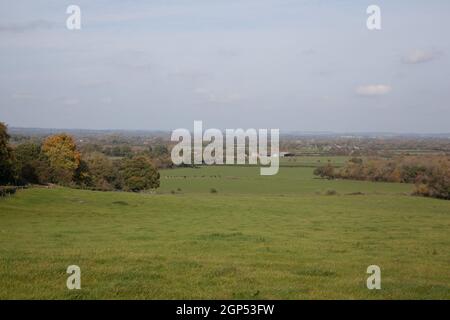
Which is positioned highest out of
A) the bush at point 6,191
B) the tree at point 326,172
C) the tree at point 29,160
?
the tree at point 29,160

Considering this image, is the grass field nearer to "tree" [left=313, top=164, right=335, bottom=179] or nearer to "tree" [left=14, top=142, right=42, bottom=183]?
"tree" [left=14, top=142, right=42, bottom=183]

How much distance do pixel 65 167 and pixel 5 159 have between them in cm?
1907

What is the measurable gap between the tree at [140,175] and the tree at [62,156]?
320 inches

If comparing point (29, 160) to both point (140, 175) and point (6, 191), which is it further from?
point (6, 191)

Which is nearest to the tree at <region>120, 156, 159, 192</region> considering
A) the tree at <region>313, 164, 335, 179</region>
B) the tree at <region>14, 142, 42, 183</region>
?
the tree at <region>14, 142, 42, 183</region>

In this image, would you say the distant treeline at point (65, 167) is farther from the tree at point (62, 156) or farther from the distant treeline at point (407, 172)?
the distant treeline at point (407, 172)

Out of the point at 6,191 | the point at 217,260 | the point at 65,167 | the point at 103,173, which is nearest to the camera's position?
the point at 217,260

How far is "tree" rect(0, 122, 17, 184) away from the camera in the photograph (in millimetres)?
52500

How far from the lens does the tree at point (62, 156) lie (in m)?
69.2

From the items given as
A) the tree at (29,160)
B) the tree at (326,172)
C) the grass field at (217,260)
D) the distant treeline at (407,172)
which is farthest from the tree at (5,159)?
the tree at (326,172)

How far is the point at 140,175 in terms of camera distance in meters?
77.1

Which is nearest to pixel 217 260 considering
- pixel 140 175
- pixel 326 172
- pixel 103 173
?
pixel 140 175
